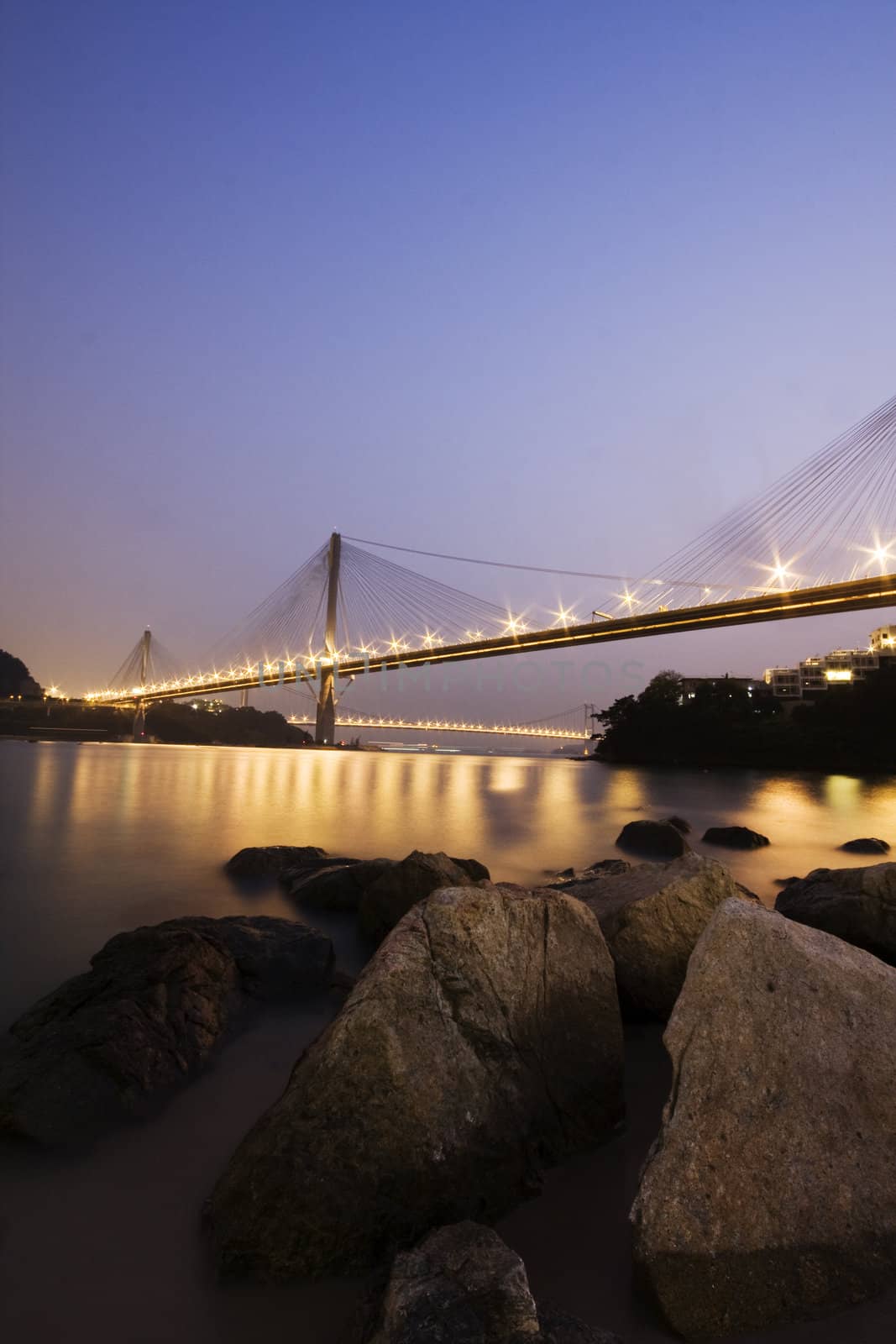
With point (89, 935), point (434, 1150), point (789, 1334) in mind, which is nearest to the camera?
point (789, 1334)

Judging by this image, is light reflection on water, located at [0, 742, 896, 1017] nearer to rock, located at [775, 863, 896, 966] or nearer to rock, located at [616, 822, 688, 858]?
rock, located at [616, 822, 688, 858]

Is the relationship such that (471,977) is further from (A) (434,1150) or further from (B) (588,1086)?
(B) (588,1086)

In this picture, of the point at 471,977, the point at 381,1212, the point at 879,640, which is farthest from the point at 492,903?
the point at 879,640

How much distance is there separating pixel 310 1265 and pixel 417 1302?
2.19ft

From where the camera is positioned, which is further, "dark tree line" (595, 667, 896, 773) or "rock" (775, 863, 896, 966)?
"dark tree line" (595, 667, 896, 773)

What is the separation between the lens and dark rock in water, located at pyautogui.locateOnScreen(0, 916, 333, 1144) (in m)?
2.79

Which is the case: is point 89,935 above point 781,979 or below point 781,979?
below

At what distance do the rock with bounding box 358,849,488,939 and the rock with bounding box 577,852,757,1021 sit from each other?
4.71 feet

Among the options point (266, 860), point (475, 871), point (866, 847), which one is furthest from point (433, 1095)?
point (866, 847)

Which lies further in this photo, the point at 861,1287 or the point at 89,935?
the point at 89,935

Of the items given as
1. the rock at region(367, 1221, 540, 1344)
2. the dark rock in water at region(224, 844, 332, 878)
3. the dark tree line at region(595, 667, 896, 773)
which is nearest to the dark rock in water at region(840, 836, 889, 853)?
the dark rock in water at region(224, 844, 332, 878)

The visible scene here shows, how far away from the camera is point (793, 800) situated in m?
21.0

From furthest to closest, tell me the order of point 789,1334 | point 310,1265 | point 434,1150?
point 434,1150 < point 310,1265 < point 789,1334

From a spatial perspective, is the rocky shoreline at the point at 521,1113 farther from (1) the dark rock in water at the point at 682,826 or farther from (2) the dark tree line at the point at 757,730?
(2) the dark tree line at the point at 757,730
